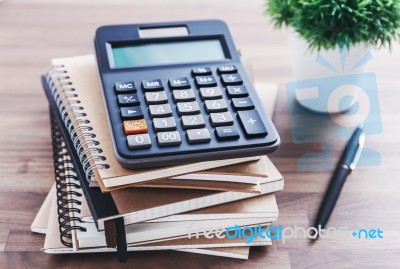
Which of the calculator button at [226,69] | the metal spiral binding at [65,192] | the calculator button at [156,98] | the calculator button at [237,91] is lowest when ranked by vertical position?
the metal spiral binding at [65,192]

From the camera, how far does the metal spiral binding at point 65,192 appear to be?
0.54 m

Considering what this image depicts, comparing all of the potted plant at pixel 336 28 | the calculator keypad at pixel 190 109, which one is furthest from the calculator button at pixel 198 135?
the potted plant at pixel 336 28

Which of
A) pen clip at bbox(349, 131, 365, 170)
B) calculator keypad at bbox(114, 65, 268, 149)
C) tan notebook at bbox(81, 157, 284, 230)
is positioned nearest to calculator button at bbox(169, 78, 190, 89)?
calculator keypad at bbox(114, 65, 268, 149)

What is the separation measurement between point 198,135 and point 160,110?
52mm

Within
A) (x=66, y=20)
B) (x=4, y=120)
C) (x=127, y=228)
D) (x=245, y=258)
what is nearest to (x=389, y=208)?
(x=245, y=258)

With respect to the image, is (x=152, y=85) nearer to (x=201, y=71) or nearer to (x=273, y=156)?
(x=201, y=71)

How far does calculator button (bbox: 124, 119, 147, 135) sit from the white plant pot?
0.26 meters

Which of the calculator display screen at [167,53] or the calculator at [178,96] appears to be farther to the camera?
the calculator display screen at [167,53]

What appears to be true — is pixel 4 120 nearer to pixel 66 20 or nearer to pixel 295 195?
pixel 66 20

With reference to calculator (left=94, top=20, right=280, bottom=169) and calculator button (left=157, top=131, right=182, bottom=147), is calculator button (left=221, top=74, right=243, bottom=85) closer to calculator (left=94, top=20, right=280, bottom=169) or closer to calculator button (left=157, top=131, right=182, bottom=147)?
calculator (left=94, top=20, right=280, bottom=169)

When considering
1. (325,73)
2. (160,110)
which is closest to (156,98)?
(160,110)

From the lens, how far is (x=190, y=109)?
551 mm

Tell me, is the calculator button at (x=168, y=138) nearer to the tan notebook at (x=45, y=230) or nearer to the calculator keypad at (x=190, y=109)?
the calculator keypad at (x=190, y=109)

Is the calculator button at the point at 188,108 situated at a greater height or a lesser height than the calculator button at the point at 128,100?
lesser
